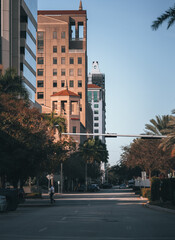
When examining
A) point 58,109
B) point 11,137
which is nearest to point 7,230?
point 11,137

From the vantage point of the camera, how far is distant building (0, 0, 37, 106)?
68812mm

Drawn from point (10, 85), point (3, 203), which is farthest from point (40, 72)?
point (3, 203)

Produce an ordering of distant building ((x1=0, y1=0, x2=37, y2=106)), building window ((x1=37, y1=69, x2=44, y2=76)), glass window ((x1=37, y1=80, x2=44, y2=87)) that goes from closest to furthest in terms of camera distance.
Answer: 1. distant building ((x1=0, y1=0, x2=37, y2=106))
2. glass window ((x1=37, y1=80, x2=44, y2=87))
3. building window ((x1=37, y1=69, x2=44, y2=76))

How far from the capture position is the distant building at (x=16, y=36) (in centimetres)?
6881

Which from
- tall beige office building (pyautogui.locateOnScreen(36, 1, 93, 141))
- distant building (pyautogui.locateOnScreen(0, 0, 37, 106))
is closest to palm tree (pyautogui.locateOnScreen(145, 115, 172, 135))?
distant building (pyautogui.locateOnScreen(0, 0, 37, 106))

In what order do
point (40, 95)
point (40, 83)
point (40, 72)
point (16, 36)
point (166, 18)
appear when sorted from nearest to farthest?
point (166, 18) → point (16, 36) → point (40, 95) → point (40, 83) → point (40, 72)

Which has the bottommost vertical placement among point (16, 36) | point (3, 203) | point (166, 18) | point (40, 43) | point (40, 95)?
point (3, 203)

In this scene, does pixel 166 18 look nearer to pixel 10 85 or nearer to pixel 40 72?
pixel 10 85

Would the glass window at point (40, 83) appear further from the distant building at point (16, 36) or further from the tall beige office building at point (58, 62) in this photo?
the distant building at point (16, 36)

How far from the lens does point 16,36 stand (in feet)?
233

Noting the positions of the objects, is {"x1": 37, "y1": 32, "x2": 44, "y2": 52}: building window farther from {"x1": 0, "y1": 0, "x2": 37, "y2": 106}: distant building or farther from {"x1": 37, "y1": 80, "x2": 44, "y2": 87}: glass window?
{"x1": 0, "y1": 0, "x2": 37, "y2": 106}: distant building

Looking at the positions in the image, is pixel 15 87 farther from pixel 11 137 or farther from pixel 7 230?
pixel 7 230

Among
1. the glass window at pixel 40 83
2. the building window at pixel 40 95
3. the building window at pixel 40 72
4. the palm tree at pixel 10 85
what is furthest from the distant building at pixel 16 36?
the building window at pixel 40 72

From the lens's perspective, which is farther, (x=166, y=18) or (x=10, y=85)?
(x=10, y=85)
